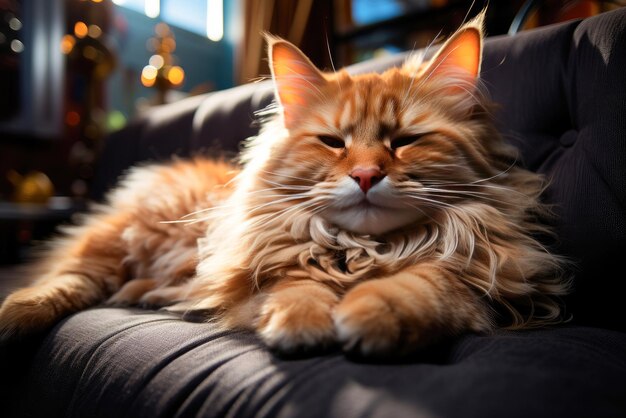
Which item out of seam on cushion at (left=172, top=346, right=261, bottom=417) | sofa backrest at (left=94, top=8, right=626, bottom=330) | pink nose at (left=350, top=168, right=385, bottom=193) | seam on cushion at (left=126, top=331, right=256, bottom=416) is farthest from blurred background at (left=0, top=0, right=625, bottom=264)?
seam on cushion at (left=172, top=346, right=261, bottom=417)

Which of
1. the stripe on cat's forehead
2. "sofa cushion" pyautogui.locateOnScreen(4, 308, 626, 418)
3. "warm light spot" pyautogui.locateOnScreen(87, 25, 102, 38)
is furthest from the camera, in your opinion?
"warm light spot" pyautogui.locateOnScreen(87, 25, 102, 38)

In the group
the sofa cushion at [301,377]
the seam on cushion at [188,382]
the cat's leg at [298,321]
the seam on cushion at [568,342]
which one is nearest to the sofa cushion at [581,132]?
the sofa cushion at [301,377]

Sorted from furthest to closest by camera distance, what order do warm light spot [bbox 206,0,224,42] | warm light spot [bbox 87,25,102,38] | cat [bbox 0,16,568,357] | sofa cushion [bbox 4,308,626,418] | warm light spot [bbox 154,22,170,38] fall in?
warm light spot [bbox 206,0,224,42] → warm light spot [bbox 154,22,170,38] → warm light spot [bbox 87,25,102,38] → cat [bbox 0,16,568,357] → sofa cushion [bbox 4,308,626,418]

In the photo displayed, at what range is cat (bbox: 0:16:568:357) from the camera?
806 millimetres

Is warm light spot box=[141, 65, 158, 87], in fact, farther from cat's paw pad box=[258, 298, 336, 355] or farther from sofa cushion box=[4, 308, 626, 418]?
cat's paw pad box=[258, 298, 336, 355]

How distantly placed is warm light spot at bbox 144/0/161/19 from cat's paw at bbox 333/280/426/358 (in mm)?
4325

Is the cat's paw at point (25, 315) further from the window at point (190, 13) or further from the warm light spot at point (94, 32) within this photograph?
the window at point (190, 13)

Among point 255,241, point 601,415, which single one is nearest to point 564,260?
point 601,415

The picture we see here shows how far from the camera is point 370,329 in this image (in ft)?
2.15

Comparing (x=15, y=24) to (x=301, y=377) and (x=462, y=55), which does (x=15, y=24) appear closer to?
(x=462, y=55)

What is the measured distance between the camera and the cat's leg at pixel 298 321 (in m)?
0.70

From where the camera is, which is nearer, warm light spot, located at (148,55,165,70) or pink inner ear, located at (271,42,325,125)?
pink inner ear, located at (271,42,325,125)

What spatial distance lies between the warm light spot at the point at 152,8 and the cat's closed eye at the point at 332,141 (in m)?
3.85

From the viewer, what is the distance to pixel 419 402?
55 cm
